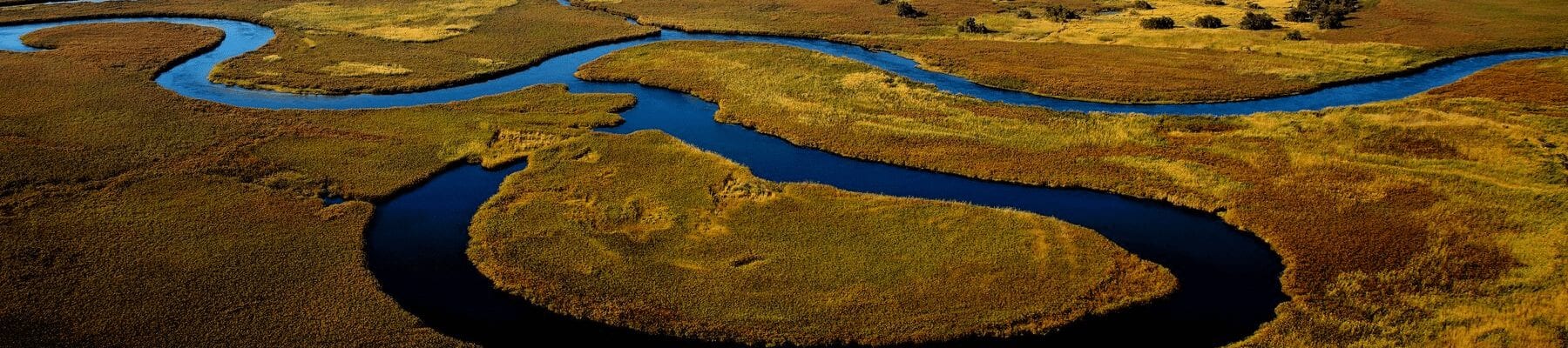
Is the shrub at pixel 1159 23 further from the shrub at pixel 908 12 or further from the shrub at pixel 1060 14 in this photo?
the shrub at pixel 908 12

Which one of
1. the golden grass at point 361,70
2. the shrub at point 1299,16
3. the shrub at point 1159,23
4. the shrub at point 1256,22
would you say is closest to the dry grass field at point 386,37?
the golden grass at point 361,70

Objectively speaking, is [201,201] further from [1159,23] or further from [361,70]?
[1159,23]

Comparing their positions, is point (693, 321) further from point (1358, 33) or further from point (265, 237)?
point (1358, 33)

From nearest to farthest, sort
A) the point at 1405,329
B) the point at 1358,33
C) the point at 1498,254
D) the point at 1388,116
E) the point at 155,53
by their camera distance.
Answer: the point at 1405,329, the point at 1498,254, the point at 1388,116, the point at 155,53, the point at 1358,33

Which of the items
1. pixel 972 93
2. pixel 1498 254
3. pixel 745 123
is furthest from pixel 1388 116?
pixel 745 123

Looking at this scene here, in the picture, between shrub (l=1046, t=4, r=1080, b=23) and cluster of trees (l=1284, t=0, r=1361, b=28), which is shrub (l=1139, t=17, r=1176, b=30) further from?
cluster of trees (l=1284, t=0, r=1361, b=28)

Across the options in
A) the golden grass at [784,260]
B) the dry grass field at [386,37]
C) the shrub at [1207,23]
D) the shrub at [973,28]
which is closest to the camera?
the golden grass at [784,260]
